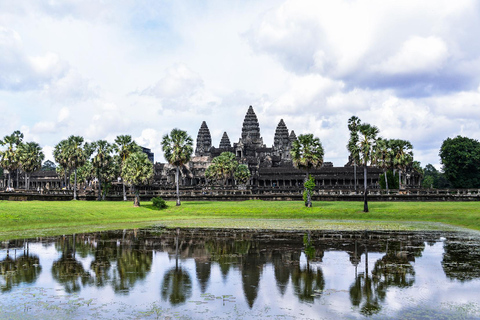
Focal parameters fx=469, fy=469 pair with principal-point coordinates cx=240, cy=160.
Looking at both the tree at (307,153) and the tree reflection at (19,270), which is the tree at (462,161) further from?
the tree reflection at (19,270)

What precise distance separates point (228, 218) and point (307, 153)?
1561 centimetres

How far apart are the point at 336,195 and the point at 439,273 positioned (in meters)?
54.0

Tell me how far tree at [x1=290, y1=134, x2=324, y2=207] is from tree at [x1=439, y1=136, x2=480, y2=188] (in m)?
59.1

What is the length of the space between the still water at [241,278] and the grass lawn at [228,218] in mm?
8653

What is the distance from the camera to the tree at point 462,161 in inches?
4193

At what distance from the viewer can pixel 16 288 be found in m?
17.6

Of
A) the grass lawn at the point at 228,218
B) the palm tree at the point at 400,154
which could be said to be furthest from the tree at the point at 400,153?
the grass lawn at the point at 228,218

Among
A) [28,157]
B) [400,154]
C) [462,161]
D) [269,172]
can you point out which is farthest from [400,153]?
[28,157]

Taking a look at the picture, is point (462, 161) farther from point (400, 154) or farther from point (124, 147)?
point (124, 147)

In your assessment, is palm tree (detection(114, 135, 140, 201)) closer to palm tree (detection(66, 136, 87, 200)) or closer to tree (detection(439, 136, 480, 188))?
palm tree (detection(66, 136, 87, 200))

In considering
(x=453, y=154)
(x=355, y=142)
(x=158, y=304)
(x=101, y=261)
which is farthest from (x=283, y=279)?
(x=453, y=154)

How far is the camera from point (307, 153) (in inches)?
2477

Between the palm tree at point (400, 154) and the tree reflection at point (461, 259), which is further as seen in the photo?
the palm tree at point (400, 154)

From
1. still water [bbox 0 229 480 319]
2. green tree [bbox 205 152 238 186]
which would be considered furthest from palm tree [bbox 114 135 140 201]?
still water [bbox 0 229 480 319]
